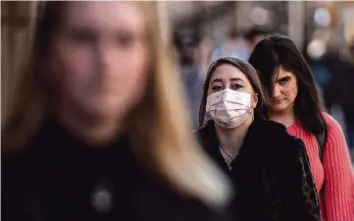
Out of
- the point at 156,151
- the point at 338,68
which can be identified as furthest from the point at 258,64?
the point at 338,68

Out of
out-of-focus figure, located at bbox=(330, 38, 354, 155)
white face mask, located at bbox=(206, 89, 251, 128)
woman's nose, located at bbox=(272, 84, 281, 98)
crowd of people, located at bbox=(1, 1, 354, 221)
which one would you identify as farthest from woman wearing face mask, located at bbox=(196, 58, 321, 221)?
out-of-focus figure, located at bbox=(330, 38, 354, 155)

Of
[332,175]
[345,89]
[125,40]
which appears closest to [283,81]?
[332,175]

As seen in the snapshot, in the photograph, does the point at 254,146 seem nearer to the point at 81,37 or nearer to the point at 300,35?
the point at 81,37

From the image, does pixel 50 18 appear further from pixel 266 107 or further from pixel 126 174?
pixel 266 107

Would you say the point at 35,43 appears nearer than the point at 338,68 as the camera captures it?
Yes

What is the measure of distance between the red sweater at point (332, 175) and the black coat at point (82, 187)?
54.7 inches

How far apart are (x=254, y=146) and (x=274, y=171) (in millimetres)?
102

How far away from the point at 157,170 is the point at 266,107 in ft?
4.23

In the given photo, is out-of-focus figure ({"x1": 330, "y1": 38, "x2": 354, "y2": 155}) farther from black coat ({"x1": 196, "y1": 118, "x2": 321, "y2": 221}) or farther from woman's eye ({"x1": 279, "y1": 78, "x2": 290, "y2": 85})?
black coat ({"x1": 196, "y1": 118, "x2": 321, "y2": 221})

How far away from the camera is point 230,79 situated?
2848 millimetres

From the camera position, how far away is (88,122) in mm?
1839

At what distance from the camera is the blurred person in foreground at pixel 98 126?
182 cm

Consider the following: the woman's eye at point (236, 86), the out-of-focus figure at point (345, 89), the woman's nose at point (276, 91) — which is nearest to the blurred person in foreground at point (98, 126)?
the woman's eye at point (236, 86)

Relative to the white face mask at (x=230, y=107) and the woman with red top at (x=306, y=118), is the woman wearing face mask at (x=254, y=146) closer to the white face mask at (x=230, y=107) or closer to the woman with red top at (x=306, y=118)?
the white face mask at (x=230, y=107)
